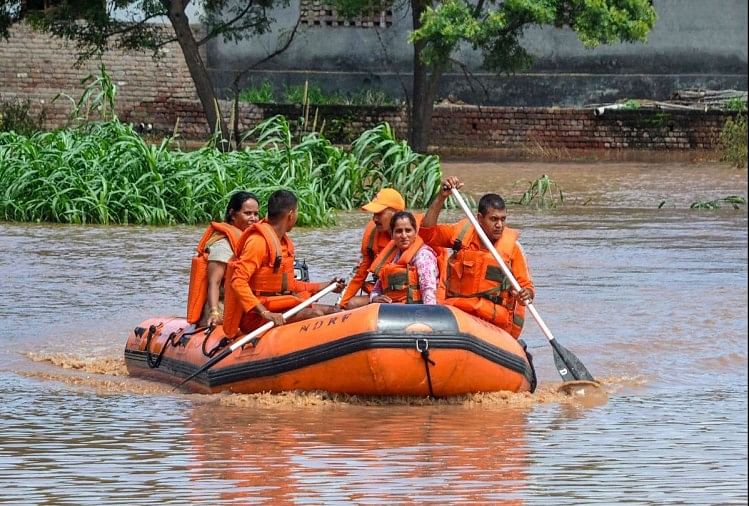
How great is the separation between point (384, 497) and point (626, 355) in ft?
14.5

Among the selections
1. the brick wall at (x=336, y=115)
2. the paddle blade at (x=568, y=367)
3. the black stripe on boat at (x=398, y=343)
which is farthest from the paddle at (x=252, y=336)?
the brick wall at (x=336, y=115)

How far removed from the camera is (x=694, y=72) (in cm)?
2725

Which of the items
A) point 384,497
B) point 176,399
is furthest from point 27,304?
point 384,497

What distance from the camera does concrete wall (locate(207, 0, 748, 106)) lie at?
2706 centimetres

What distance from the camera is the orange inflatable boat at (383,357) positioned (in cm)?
764

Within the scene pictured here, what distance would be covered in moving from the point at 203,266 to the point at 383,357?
1.57m

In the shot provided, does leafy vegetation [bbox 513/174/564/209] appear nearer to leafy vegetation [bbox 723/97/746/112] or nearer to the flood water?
the flood water

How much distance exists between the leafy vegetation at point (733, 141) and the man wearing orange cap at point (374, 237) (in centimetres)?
1345

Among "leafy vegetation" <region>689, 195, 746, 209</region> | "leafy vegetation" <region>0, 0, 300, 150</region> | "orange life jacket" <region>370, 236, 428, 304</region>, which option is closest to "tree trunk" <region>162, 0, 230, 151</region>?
"leafy vegetation" <region>0, 0, 300, 150</region>

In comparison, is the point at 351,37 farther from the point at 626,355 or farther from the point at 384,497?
the point at 384,497

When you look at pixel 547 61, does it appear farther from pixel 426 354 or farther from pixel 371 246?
pixel 426 354

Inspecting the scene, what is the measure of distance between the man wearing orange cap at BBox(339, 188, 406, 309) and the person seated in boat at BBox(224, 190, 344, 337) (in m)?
0.14

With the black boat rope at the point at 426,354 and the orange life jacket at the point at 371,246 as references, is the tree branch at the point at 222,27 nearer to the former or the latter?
the orange life jacket at the point at 371,246

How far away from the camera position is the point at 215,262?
8.77m
